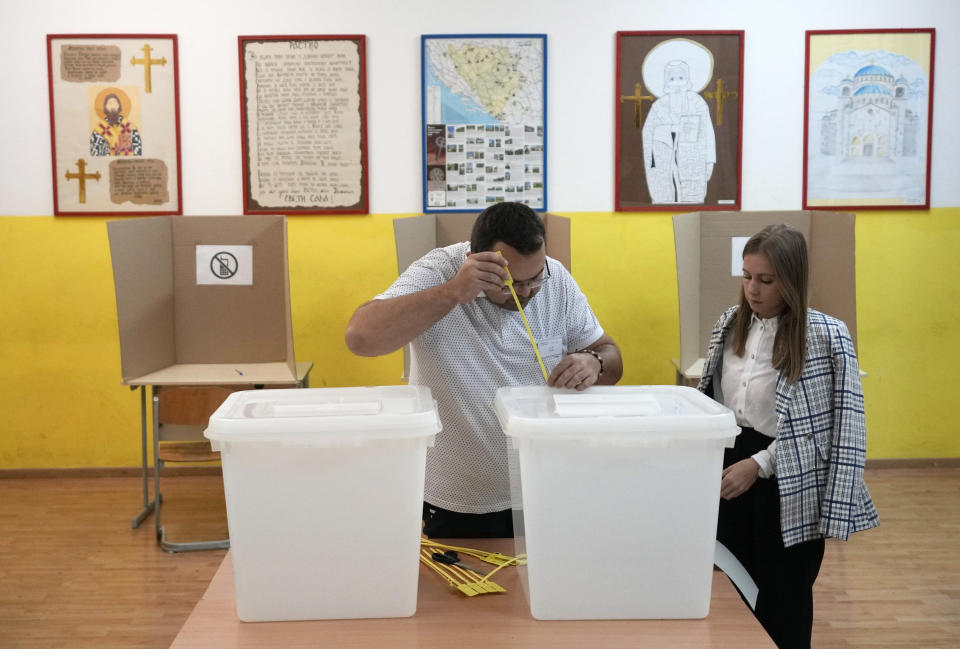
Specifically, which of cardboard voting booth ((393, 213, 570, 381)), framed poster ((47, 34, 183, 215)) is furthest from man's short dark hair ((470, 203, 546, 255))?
framed poster ((47, 34, 183, 215))

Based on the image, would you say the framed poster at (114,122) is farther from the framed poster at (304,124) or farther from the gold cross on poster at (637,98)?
the gold cross on poster at (637,98)

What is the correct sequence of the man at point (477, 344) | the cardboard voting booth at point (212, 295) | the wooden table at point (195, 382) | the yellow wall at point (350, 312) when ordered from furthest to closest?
the yellow wall at point (350, 312) < the cardboard voting booth at point (212, 295) < the wooden table at point (195, 382) < the man at point (477, 344)

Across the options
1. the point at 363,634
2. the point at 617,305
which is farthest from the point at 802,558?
the point at 617,305

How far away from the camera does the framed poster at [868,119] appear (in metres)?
3.85

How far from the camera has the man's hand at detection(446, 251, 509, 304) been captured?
1.45m

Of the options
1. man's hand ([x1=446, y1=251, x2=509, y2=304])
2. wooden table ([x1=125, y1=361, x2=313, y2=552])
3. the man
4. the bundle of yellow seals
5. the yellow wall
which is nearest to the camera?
the bundle of yellow seals

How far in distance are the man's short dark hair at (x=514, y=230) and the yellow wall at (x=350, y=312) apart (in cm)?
240

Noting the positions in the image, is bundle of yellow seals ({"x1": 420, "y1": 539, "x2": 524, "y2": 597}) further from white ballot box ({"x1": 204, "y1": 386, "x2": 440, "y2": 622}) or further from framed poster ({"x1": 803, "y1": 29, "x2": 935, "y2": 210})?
framed poster ({"x1": 803, "y1": 29, "x2": 935, "y2": 210})

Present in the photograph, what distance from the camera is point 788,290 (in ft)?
5.51

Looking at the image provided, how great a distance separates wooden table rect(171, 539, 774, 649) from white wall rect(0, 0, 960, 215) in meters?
2.85

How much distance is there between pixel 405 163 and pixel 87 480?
6.62ft

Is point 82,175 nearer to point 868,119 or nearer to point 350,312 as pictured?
point 350,312

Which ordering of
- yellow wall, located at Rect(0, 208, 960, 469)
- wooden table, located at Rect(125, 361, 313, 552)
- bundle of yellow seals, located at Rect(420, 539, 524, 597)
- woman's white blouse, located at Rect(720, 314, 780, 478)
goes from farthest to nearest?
yellow wall, located at Rect(0, 208, 960, 469) → wooden table, located at Rect(125, 361, 313, 552) → woman's white blouse, located at Rect(720, 314, 780, 478) → bundle of yellow seals, located at Rect(420, 539, 524, 597)

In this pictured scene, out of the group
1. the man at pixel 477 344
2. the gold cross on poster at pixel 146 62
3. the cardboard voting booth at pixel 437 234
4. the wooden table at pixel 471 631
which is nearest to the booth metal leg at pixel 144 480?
the cardboard voting booth at pixel 437 234
